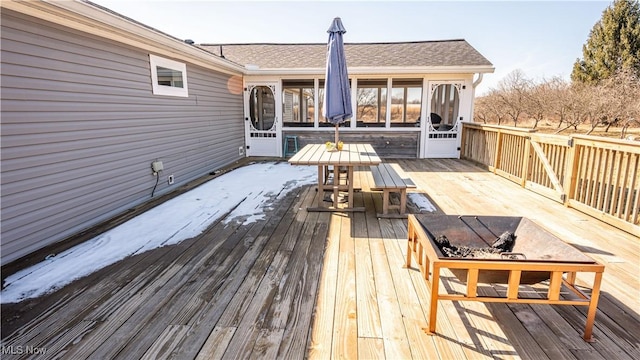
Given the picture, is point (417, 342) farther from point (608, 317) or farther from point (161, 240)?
point (161, 240)

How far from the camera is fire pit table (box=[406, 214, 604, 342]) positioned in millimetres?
1657

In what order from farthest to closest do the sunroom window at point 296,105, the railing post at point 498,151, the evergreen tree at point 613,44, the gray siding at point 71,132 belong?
the evergreen tree at point 613,44
the sunroom window at point 296,105
the railing post at point 498,151
the gray siding at point 71,132

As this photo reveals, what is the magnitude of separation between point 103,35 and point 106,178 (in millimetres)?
1589

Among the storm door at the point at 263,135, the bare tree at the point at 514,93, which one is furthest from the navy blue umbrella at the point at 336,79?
the bare tree at the point at 514,93

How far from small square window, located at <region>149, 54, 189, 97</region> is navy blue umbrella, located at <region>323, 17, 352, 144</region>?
2.45 metres

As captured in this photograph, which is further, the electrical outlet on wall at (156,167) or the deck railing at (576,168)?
the electrical outlet on wall at (156,167)

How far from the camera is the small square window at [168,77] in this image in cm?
470

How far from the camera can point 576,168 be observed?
13.2ft

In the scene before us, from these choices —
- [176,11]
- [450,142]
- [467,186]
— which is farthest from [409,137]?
[176,11]

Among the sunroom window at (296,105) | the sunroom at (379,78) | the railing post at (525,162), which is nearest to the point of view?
the railing post at (525,162)

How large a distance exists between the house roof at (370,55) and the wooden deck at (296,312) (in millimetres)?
5854

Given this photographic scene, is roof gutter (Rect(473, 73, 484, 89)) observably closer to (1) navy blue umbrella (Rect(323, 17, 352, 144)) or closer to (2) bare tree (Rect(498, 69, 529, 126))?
(1) navy blue umbrella (Rect(323, 17, 352, 144))

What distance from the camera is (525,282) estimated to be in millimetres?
1861

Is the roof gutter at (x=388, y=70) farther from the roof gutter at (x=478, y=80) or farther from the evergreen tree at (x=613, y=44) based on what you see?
the evergreen tree at (x=613, y=44)
